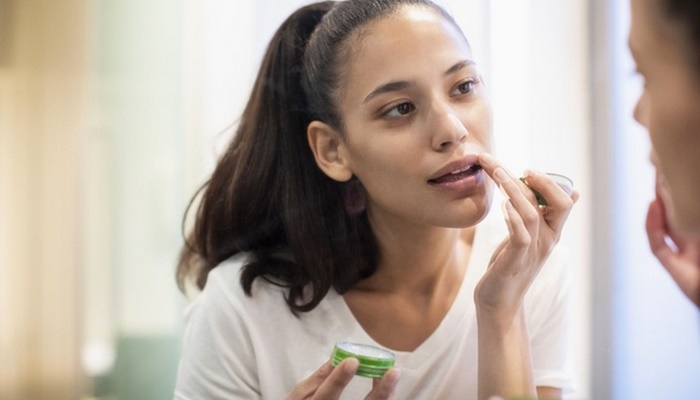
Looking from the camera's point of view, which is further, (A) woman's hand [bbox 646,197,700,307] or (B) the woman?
(B) the woman

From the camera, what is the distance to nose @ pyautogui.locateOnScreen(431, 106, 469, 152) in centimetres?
65

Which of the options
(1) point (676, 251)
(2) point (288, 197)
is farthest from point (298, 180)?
(1) point (676, 251)

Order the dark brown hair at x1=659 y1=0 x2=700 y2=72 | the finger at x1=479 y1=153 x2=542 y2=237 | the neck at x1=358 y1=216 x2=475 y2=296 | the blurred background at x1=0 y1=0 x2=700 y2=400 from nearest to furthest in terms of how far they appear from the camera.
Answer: the dark brown hair at x1=659 y1=0 x2=700 y2=72 → the finger at x1=479 y1=153 x2=542 y2=237 → the neck at x1=358 y1=216 x2=475 y2=296 → the blurred background at x1=0 y1=0 x2=700 y2=400

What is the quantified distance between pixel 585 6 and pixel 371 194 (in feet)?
0.84

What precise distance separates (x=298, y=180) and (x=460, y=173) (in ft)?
0.58

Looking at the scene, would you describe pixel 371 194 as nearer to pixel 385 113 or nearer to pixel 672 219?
pixel 385 113

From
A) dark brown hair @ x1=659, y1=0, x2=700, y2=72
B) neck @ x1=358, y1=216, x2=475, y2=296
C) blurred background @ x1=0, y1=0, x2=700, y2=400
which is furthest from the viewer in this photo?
blurred background @ x1=0, y1=0, x2=700, y2=400

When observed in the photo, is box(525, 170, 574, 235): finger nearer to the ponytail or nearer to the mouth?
the mouth

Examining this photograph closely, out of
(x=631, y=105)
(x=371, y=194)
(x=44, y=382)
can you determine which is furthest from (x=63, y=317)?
A: (x=631, y=105)

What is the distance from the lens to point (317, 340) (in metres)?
0.75

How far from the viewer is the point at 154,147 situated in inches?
35.9

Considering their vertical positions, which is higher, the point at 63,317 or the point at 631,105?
the point at 631,105

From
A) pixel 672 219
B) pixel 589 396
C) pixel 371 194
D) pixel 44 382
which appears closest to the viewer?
pixel 672 219

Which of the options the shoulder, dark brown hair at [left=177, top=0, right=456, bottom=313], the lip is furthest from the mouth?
the shoulder
